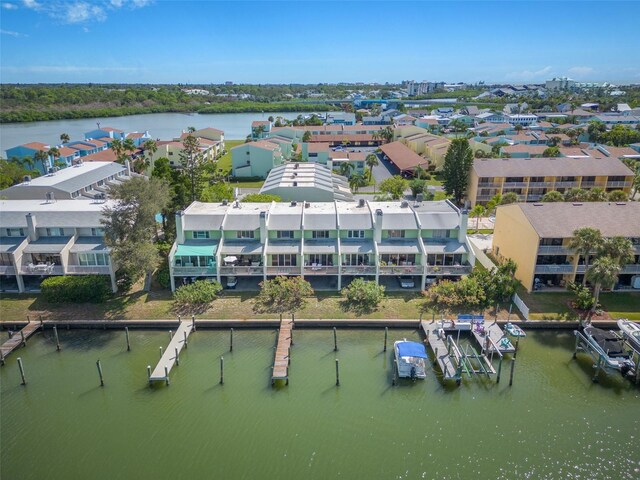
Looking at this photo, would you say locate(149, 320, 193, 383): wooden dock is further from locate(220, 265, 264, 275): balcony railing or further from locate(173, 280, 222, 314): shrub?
locate(220, 265, 264, 275): balcony railing

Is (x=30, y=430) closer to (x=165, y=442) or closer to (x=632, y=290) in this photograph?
(x=165, y=442)

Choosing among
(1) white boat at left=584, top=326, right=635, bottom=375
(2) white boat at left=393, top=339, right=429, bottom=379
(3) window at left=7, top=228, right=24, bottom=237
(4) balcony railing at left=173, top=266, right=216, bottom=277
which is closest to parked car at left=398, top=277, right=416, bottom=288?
(2) white boat at left=393, top=339, right=429, bottom=379

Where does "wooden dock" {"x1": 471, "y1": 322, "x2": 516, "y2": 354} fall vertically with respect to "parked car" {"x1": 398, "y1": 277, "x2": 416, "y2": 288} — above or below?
below

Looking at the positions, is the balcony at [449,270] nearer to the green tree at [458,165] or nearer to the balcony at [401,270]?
the balcony at [401,270]

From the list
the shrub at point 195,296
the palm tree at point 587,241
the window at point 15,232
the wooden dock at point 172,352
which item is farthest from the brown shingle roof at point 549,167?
the window at point 15,232

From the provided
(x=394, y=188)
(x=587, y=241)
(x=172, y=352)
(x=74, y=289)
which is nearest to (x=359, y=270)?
(x=172, y=352)

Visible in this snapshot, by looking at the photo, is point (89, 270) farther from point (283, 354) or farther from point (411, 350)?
point (411, 350)
